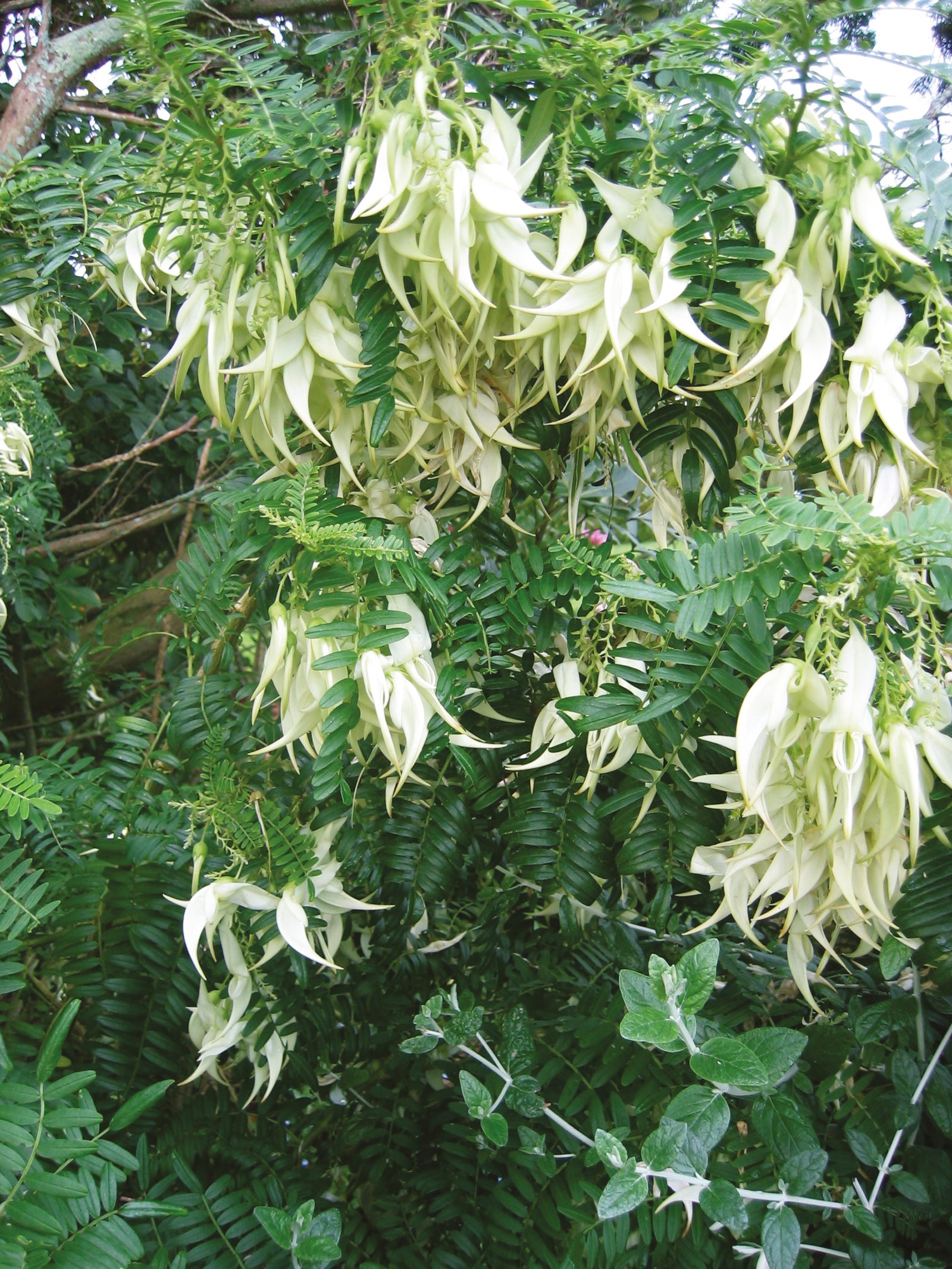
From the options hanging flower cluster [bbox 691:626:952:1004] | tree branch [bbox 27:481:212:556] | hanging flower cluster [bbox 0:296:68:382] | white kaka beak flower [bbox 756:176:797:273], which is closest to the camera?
hanging flower cluster [bbox 691:626:952:1004]

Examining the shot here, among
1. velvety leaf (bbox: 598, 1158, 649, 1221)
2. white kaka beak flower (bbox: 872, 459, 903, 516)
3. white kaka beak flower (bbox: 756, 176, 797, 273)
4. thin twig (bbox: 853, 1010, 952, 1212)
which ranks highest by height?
white kaka beak flower (bbox: 756, 176, 797, 273)

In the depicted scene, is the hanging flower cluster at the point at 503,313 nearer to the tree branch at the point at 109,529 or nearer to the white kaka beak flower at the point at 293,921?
the white kaka beak flower at the point at 293,921

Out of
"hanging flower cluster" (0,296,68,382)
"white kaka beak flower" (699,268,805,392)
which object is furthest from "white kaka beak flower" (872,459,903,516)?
"hanging flower cluster" (0,296,68,382)

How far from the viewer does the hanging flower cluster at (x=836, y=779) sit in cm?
56

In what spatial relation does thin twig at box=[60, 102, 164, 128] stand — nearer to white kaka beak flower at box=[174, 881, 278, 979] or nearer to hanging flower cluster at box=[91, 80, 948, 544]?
hanging flower cluster at box=[91, 80, 948, 544]

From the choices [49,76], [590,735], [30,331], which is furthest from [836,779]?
[49,76]

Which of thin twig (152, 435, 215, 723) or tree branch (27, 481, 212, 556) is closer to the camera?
thin twig (152, 435, 215, 723)

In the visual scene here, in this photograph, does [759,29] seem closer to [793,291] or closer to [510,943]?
[793,291]

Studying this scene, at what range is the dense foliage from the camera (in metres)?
0.64

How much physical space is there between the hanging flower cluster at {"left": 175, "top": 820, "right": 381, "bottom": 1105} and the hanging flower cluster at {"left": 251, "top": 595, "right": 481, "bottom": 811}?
135 millimetres

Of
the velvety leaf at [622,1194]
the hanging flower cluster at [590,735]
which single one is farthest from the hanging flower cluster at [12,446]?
the velvety leaf at [622,1194]

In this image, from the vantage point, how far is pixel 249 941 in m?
0.88

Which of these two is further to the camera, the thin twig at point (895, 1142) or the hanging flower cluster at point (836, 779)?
the thin twig at point (895, 1142)

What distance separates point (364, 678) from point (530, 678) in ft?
0.89
